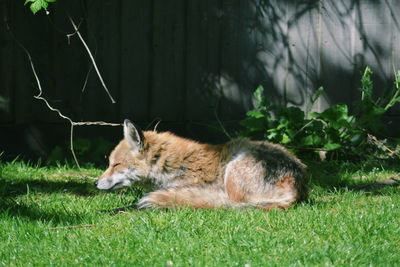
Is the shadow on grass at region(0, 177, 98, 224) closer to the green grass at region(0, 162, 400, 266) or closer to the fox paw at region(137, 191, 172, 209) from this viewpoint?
the green grass at region(0, 162, 400, 266)

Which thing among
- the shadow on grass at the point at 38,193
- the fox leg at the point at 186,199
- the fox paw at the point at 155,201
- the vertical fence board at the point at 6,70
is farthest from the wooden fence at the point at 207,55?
the fox paw at the point at 155,201

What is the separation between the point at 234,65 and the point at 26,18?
2.97 m

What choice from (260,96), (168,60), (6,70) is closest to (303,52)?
(260,96)

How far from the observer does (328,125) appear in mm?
8156

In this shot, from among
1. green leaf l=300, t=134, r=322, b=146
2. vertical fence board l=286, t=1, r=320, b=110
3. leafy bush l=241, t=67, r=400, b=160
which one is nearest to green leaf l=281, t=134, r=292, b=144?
leafy bush l=241, t=67, r=400, b=160

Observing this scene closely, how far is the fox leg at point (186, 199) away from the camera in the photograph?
5.55 metres

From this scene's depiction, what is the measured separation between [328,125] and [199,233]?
396 centimetres

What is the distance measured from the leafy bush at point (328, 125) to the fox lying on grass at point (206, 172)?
1.75m

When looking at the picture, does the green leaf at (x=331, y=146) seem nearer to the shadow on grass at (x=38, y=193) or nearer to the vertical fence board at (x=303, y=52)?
the vertical fence board at (x=303, y=52)

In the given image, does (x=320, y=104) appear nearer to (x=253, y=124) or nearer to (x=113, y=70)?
(x=253, y=124)

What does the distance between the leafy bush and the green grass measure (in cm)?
168

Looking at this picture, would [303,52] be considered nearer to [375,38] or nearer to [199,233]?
[375,38]

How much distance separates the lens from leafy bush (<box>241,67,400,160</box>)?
26.0 ft

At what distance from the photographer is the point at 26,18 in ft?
27.2
